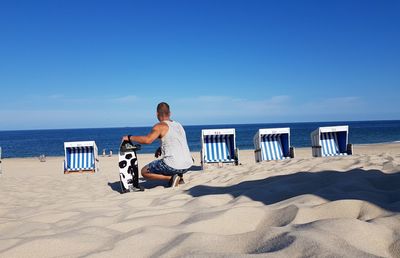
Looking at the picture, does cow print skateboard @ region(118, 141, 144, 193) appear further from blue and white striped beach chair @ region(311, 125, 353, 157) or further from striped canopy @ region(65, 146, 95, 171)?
blue and white striped beach chair @ region(311, 125, 353, 157)

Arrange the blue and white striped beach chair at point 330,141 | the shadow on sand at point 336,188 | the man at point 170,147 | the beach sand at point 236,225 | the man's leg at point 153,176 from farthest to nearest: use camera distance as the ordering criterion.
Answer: the blue and white striped beach chair at point 330,141
the man's leg at point 153,176
the man at point 170,147
the shadow on sand at point 336,188
the beach sand at point 236,225

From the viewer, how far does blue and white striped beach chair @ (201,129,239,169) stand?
9203 mm

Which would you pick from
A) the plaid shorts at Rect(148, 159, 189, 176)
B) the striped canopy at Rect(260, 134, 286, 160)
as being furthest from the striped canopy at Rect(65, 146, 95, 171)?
the plaid shorts at Rect(148, 159, 189, 176)

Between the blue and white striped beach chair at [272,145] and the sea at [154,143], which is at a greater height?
the blue and white striped beach chair at [272,145]

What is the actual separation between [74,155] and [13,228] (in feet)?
26.7

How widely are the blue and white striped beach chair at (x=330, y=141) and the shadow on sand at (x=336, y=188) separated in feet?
18.3

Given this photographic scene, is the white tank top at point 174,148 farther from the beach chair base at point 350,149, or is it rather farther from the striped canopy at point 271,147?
the beach chair base at point 350,149

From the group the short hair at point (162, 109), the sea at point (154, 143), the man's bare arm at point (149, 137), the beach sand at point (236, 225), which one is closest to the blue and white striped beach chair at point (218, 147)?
the short hair at point (162, 109)

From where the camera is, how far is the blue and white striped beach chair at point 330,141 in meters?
9.43

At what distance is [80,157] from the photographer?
409 inches

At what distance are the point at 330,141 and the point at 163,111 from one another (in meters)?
6.27

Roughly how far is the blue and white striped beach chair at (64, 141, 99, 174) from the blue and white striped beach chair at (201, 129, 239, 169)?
3.25 meters

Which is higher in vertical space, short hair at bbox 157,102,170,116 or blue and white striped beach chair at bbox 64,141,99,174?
short hair at bbox 157,102,170,116

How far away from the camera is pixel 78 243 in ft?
6.66
